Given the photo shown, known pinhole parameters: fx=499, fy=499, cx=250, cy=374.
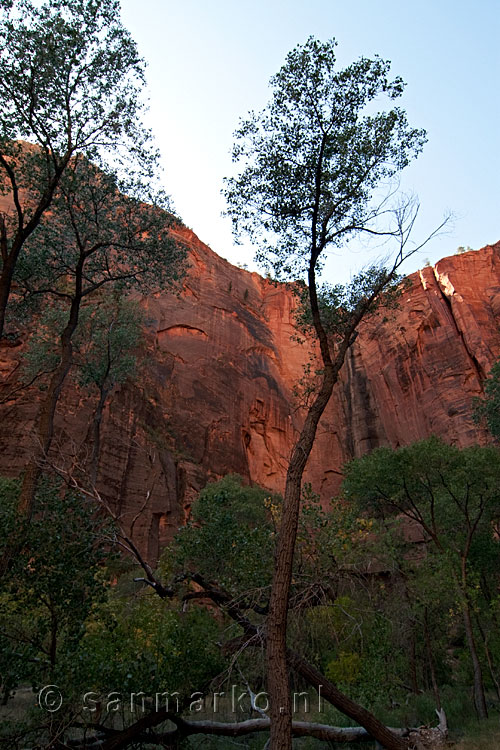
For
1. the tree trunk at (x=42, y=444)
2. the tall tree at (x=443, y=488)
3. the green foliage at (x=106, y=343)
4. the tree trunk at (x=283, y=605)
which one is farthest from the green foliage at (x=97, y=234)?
the tall tree at (x=443, y=488)

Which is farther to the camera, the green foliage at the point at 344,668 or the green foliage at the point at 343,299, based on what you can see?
the green foliage at the point at 344,668

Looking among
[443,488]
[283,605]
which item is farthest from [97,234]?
[443,488]

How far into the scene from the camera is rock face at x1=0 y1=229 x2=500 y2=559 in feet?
106

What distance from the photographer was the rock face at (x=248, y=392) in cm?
3219

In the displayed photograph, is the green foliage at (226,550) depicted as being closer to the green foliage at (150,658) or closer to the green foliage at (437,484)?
the green foliage at (150,658)

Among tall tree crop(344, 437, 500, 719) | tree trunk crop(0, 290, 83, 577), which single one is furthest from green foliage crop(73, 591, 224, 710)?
tall tree crop(344, 437, 500, 719)

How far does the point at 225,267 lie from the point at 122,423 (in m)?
25.5

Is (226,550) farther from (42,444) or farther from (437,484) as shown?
(437,484)

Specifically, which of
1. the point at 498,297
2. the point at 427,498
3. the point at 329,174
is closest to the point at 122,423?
the point at 427,498

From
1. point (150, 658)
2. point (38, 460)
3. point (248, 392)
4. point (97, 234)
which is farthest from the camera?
point (248, 392)

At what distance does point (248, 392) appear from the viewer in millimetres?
43969

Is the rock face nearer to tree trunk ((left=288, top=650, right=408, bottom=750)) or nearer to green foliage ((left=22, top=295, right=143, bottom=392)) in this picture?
green foliage ((left=22, top=295, right=143, bottom=392))

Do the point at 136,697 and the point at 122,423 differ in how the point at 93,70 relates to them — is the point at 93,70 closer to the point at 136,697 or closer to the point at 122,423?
the point at 136,697

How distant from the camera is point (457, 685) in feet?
72.7
